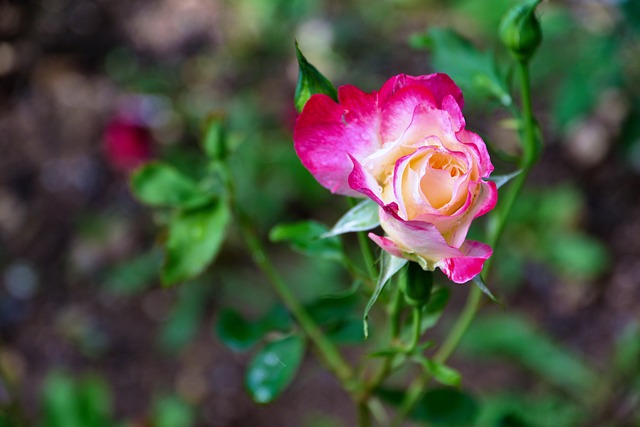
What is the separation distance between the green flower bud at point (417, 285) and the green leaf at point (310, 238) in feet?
0.43

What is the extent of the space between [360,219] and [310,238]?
0.54ft

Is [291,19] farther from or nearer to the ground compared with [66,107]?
farther from the ground

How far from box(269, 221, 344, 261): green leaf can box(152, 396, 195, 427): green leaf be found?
0.89 metres

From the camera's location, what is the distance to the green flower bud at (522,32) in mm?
655

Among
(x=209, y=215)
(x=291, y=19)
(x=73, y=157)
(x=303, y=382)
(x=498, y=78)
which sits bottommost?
(x=303, y=382)

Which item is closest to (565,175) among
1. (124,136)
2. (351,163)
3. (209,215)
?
(124,136)

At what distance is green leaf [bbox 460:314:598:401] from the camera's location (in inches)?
64.4

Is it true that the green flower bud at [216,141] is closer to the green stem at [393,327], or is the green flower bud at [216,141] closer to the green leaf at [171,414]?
the green stem at [393,327]

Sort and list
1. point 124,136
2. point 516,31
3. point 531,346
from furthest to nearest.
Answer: point 124,136 < point 531,346 < point 516,31

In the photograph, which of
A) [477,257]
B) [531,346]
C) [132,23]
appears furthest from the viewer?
[132,23]

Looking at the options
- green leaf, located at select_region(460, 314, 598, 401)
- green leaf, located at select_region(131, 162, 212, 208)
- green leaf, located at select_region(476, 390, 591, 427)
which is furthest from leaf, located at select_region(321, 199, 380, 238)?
green leaf, located at select_region(460, 314, 598, 401)

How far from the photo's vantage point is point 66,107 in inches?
86.6

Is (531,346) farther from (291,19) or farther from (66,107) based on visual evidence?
(66,107)

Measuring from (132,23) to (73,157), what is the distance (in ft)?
1.65
